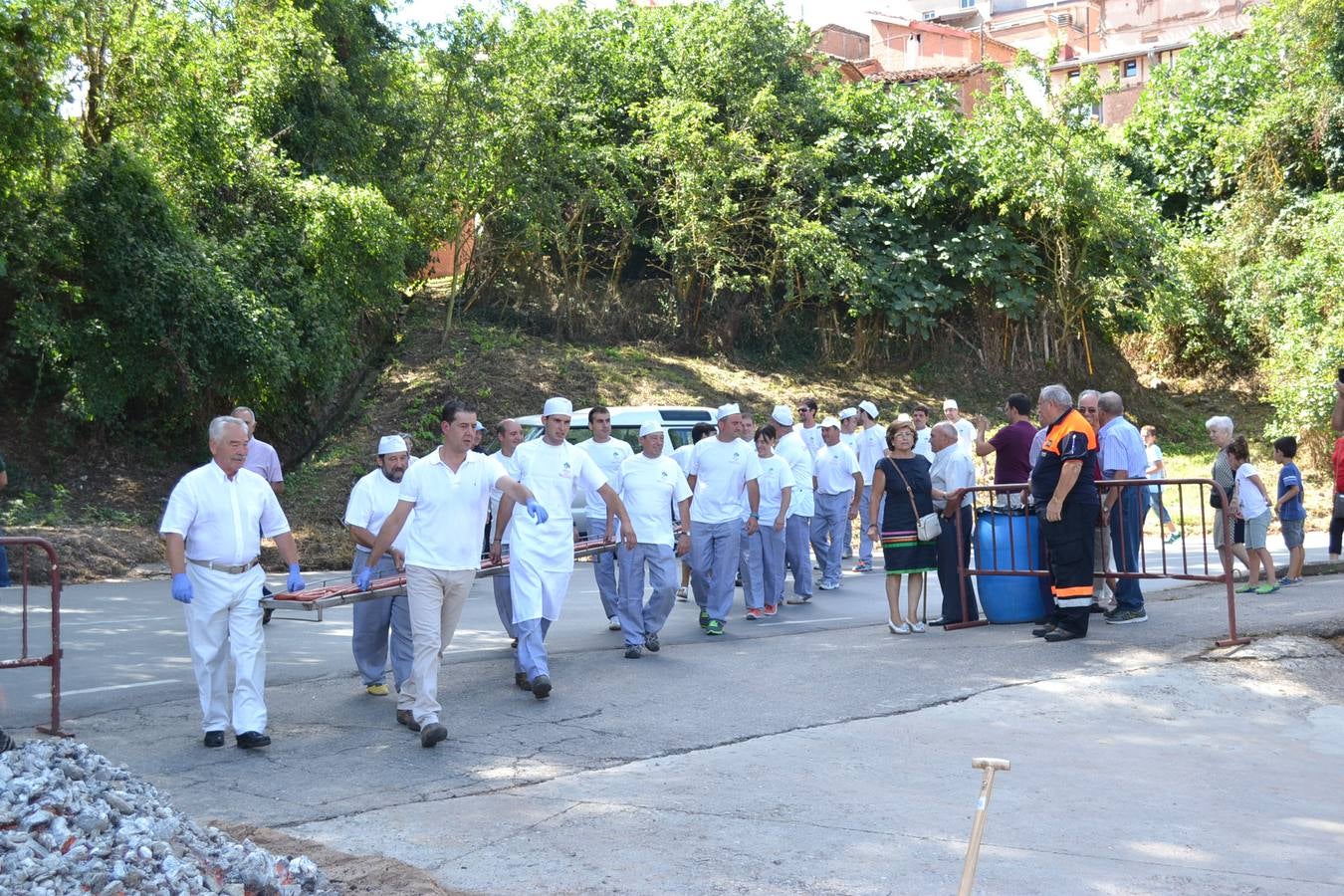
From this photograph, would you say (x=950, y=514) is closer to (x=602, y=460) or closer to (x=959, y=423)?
(x=602, y=460)

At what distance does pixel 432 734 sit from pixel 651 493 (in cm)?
375

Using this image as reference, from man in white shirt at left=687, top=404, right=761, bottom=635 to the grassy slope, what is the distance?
7.72 meters

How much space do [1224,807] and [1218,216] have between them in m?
29.2

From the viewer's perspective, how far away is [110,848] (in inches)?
186

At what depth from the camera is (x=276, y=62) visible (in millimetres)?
21578

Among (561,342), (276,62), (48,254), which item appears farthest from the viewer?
(561,342)

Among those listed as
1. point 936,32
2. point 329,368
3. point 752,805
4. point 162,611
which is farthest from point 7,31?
point 936,32

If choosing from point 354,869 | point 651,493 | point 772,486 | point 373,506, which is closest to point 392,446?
point 373,506

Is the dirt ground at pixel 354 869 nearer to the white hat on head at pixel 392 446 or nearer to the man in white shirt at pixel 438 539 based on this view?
the man in white shirt at pixel 438 539

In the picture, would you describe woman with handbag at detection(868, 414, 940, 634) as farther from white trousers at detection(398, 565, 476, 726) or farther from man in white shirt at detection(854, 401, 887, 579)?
man in white shirt at detection(854, 401, 887, 579)

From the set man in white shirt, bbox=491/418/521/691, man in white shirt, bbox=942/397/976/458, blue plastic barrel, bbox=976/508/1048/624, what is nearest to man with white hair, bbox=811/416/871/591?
man in white shirt, bbox=942/397/976/458

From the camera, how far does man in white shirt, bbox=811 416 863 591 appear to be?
593 inches

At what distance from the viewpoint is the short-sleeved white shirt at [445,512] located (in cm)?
776

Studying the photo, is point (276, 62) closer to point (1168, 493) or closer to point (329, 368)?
point (329, 368)
